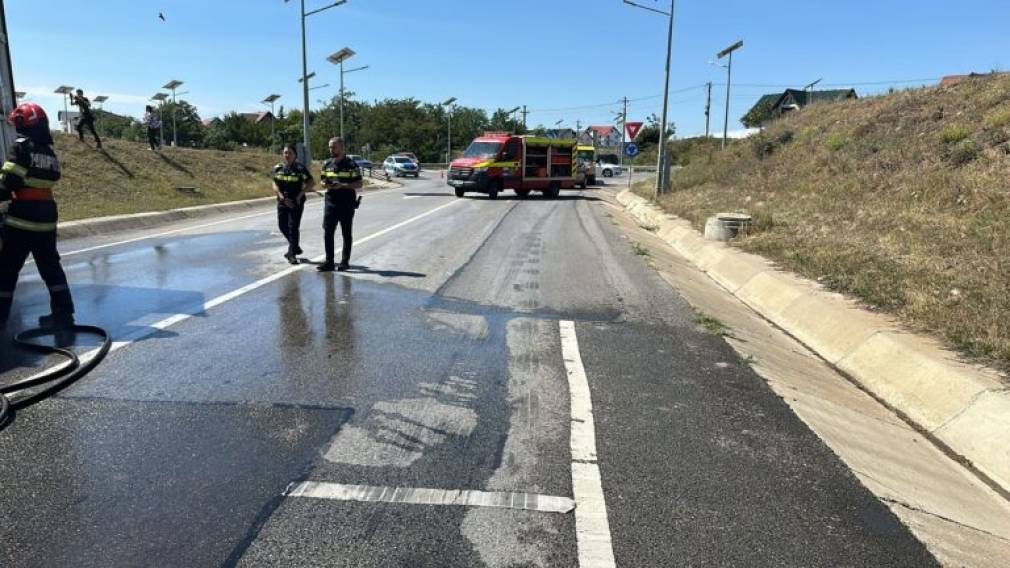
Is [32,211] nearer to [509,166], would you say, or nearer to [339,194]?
[339,194]

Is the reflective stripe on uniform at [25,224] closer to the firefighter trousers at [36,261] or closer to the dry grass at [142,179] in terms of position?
the firefighter trousers at [36,261]

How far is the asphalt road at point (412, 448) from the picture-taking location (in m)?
2.88

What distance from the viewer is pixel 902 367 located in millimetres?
5492

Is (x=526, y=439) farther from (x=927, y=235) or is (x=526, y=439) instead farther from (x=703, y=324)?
(x=927, y=235)

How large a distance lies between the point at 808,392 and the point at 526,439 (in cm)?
256

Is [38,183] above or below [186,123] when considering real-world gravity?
below

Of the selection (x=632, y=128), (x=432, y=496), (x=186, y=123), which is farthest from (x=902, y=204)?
(x=186, y=123)

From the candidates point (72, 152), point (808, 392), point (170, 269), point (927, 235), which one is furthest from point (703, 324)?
point (72, 152)

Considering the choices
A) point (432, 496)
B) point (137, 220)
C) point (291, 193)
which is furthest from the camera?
point (137, 220)

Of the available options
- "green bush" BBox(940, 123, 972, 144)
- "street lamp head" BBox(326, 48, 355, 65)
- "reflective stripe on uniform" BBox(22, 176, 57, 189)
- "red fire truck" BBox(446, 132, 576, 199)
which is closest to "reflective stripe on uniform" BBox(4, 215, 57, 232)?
Answer: "reflective stripe on uniform" BBox(22, 176, 57, 189)

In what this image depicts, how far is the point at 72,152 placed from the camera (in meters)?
25.5

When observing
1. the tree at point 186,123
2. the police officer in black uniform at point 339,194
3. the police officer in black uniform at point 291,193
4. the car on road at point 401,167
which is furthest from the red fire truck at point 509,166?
the tree at point 186,123

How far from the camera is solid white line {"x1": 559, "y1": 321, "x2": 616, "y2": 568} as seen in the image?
2.84 metres

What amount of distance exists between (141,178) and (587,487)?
26311 mm
